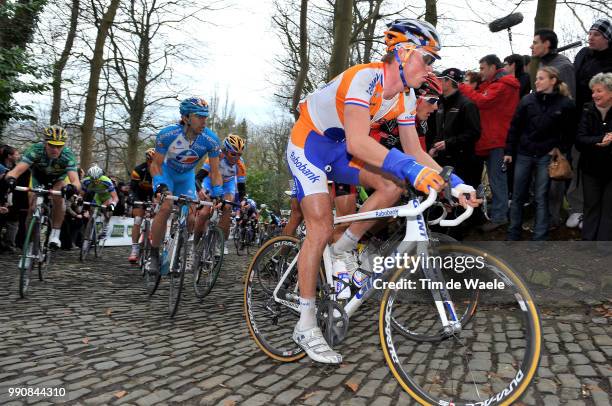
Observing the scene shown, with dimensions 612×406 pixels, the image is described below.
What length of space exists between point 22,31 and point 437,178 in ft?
46.9

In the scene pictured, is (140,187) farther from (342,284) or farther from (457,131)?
(342,284)

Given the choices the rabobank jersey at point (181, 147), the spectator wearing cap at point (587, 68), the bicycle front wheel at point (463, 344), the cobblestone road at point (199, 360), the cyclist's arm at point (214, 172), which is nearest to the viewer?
the bicycle front wheel at point (463, 344)

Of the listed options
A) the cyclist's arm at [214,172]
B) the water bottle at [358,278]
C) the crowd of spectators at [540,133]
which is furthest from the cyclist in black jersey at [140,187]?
the water bottle at [358,278]

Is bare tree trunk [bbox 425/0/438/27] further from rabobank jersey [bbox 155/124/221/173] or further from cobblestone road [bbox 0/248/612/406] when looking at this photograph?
cobblestone road [bbox 0/248/612/406]

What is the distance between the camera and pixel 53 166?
706 centimetres

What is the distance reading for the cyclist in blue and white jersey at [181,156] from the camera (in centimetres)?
590

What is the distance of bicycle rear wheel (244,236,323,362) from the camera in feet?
12.1

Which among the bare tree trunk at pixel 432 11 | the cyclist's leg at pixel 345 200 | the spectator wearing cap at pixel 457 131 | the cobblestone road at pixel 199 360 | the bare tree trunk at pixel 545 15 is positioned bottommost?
the cobblestone road at pixel 199 360

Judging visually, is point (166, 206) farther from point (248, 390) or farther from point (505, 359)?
point (505, 359)

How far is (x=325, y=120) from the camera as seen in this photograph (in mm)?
3328

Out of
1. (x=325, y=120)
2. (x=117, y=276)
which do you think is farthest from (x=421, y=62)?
(x=117, y=276)

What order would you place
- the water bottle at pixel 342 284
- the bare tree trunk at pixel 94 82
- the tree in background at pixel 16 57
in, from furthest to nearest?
the bare tree trunk at pixel 94 82, the tree in background at pixel 16 57, the water bottle at pixel 342 284

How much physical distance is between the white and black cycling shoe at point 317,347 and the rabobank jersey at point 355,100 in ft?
4.61

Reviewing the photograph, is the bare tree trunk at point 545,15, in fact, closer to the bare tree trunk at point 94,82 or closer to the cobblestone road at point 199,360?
the cobblestone road at point 199,360
